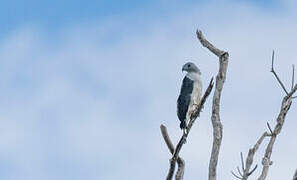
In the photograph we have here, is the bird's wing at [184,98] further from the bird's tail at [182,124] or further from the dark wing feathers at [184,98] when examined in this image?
the bird's tail at [182,124]

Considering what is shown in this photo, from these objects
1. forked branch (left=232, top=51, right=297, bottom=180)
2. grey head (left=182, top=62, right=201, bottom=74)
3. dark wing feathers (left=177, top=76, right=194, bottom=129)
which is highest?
grey head (left=182, top=62, right=201, bottom=74)

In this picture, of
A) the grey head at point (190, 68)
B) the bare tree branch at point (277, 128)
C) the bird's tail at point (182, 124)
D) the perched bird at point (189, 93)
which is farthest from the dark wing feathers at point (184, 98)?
the bare tree branch at point (277, 128)

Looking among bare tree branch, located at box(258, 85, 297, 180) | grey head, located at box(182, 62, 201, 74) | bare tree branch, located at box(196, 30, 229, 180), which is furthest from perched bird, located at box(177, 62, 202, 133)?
bare tree branch, located at box(258, 85, 297, 180)

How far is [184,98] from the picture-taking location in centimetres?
1248

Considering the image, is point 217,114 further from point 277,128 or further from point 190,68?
point 190,68

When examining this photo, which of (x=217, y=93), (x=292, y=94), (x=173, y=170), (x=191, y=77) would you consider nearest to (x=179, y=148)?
(x=173, y=170)

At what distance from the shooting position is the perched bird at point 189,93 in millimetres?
12294

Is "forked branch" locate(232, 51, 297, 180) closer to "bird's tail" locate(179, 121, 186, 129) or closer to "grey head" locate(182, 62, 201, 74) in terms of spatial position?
"bird's tail" locate(179, 121, 186, 129)

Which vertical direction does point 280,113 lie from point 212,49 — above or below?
below

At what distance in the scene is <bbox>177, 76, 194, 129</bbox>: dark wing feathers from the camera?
40.2 ft

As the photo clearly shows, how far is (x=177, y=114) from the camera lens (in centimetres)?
1229

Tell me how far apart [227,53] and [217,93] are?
627mm

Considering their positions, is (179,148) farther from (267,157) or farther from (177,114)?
(177,114)

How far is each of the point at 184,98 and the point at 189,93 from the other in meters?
0.18
